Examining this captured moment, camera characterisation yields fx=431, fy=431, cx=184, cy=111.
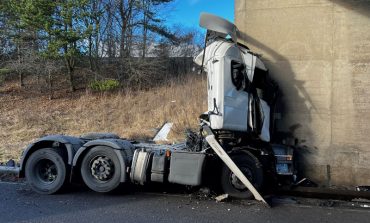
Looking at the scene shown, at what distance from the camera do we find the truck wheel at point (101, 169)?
304 inches

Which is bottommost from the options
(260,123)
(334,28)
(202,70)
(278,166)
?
(278,166)

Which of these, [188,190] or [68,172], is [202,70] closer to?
[188,190]

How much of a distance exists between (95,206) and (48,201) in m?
0.97

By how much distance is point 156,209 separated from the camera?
6.89 metres

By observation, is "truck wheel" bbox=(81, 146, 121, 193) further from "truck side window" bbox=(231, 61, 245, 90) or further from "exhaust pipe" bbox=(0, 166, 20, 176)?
"exhaust pipe" bbox=(0, 166, 20, 176)

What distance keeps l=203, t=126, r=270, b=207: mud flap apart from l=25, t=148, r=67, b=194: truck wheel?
2823mm

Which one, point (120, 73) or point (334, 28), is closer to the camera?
point (334, 28)

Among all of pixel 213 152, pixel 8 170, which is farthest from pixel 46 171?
pixel 213 152

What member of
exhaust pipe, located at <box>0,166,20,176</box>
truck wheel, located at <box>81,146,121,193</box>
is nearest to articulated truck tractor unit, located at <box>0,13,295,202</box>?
truck wheel, located at <box>81,146,121,193</box>

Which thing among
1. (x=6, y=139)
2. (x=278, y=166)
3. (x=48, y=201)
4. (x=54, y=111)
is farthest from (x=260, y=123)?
(x=54, y=111)

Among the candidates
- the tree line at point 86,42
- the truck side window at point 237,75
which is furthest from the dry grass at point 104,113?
the truck side window at point 237,75

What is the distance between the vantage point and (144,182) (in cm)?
763

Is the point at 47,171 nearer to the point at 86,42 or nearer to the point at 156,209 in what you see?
the point at 156,209

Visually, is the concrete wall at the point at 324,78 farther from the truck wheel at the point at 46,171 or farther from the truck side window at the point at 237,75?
the truck wheel at the point at 46,171
